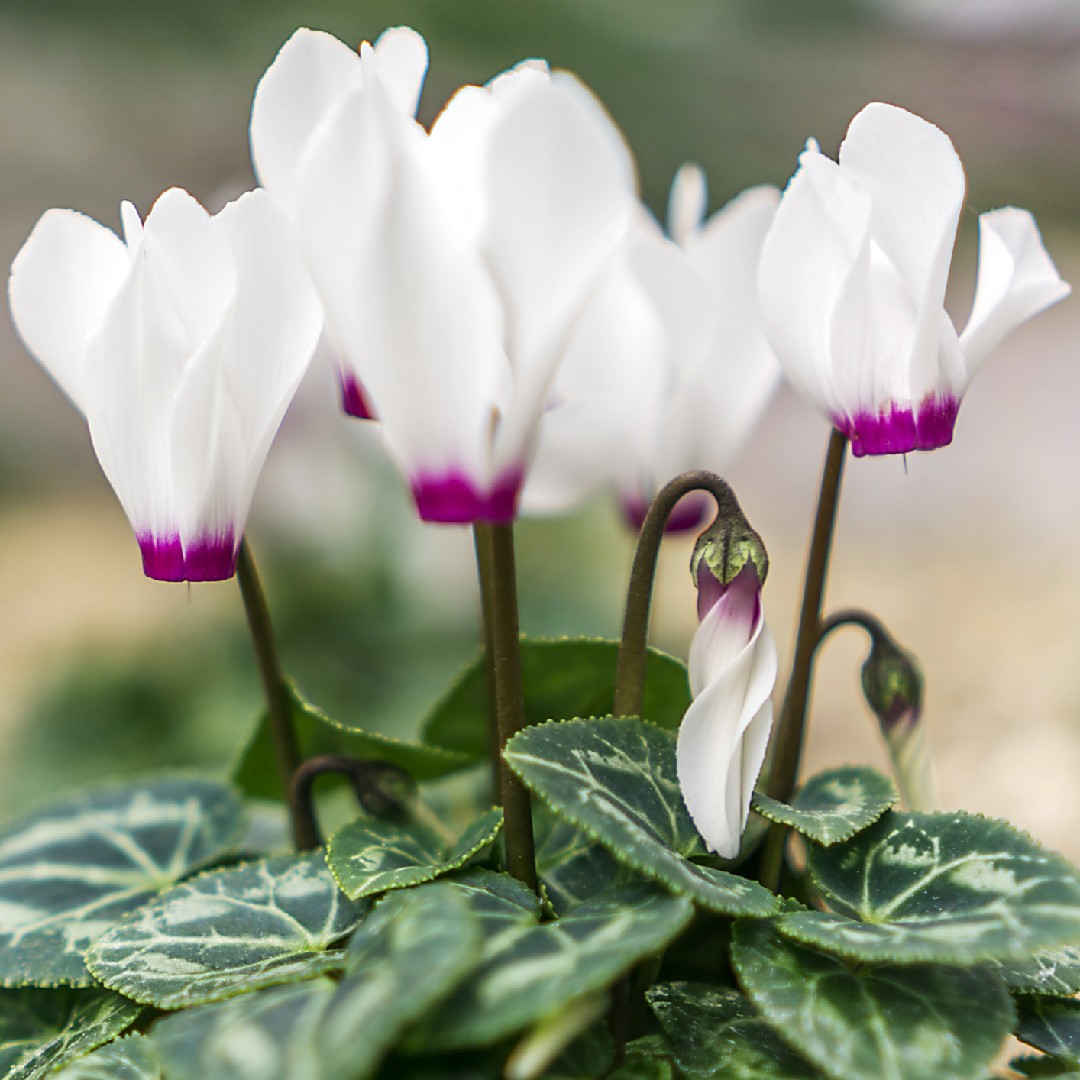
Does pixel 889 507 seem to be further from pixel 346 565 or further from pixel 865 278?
pixel 865 278

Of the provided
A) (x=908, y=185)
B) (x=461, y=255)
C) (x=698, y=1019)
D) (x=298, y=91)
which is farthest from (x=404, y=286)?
(x=698, y=1019)

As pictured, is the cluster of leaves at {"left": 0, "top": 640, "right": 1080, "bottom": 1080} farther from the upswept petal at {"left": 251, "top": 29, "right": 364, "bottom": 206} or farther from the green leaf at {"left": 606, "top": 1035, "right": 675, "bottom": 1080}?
the upswept petal at {"left": 251, "top": 29, "right": 364, "bottom": 206}

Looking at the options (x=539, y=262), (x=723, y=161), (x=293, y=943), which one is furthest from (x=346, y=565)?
(x=723, y=161)

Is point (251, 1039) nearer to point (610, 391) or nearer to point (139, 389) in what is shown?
point (139, 389)

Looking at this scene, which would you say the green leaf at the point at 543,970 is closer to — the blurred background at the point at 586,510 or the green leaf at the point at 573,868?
the green leaf at the point at 573,868

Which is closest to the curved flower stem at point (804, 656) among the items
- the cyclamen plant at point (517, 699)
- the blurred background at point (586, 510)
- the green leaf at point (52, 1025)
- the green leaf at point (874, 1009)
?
the cyclamen plant at point (517, 699)

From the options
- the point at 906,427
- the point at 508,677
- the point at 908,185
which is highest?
the point at 908,185
